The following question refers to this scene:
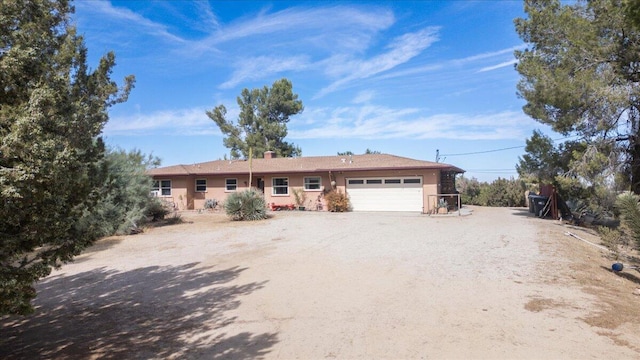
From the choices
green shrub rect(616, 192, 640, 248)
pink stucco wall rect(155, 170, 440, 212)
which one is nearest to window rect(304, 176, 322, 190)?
pink stucco wall rect(155, 170, 440, 212)

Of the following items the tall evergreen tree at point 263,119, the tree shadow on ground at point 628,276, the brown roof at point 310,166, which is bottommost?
the tree shadow on ground at point 628,276

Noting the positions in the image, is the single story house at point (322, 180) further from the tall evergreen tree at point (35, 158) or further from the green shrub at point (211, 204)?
the tall evergreen tree at point (35, 158)

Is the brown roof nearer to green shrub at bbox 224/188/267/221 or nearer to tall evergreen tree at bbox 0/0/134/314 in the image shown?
green shrub at bbox 224/188/267/221

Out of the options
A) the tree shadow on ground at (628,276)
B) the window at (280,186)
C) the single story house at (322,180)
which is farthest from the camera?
the window at (280,186)

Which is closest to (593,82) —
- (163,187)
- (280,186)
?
(280,186)

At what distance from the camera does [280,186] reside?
84.1 ft

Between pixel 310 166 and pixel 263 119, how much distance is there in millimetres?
19320

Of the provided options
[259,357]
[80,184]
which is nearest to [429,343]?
[259,357]

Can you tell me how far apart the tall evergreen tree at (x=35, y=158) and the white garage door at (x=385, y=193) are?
63.4 ft

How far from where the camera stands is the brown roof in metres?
22.2

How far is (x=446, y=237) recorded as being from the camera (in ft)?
41.7

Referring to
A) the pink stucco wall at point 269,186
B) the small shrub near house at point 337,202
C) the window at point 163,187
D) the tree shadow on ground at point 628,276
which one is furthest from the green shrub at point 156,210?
the tree shadow on ground at point 628,276

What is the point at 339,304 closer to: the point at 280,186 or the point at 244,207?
the point at 244,207

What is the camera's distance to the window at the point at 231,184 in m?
26.6
